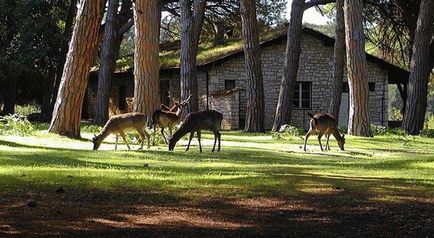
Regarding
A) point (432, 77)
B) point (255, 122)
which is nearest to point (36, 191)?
point (255, 122)

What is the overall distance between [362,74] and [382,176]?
47.6 ft

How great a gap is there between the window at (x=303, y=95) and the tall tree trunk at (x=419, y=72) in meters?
9.80

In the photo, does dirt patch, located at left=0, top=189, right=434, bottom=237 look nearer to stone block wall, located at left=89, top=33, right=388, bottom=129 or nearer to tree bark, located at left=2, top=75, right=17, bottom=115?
stone block wall, located at left=89, top=33, right=388, bottom=129

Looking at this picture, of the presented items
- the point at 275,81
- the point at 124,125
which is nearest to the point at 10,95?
the point at 275,81

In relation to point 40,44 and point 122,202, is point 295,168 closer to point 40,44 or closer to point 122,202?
→ point 122,202

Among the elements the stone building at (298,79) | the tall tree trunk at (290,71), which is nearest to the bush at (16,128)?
the tall tree trunk at (290,71)

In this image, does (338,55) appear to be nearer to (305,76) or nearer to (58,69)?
(305,76)

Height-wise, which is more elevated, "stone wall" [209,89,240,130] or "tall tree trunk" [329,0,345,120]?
"tall tree trunk" [329,0,345,120]

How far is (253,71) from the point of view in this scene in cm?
3106

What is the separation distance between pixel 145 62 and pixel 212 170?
9328 mm

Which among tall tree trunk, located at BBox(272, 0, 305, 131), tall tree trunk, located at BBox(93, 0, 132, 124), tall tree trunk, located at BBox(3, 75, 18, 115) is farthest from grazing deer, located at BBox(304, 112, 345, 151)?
tall tree trunk, located at BBox(3, 75, 18, 115)

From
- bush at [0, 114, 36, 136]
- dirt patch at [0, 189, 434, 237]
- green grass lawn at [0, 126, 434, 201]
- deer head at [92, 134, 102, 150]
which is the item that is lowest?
dirt patch at [0, 189, 434, 237]

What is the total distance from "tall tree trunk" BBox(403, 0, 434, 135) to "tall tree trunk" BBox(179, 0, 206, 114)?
9509 millimetres

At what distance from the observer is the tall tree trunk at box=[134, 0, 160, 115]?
21438mm
